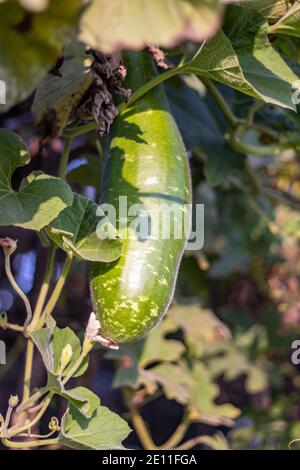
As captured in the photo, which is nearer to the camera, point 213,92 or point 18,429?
point 18,429

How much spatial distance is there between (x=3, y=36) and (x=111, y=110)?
0.30m

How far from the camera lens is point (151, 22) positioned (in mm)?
423

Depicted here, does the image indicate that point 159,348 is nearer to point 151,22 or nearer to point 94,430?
point 94,430

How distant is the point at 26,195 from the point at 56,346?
18cm

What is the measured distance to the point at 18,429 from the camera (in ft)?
2.53

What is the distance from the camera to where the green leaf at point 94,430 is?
2.49ft

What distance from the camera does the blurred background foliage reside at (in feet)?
4.33

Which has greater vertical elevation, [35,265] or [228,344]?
[35,265]

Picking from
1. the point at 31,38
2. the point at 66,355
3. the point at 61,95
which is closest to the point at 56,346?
the point at 66,355

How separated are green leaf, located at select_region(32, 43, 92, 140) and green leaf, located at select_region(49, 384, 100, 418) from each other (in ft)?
1.04
